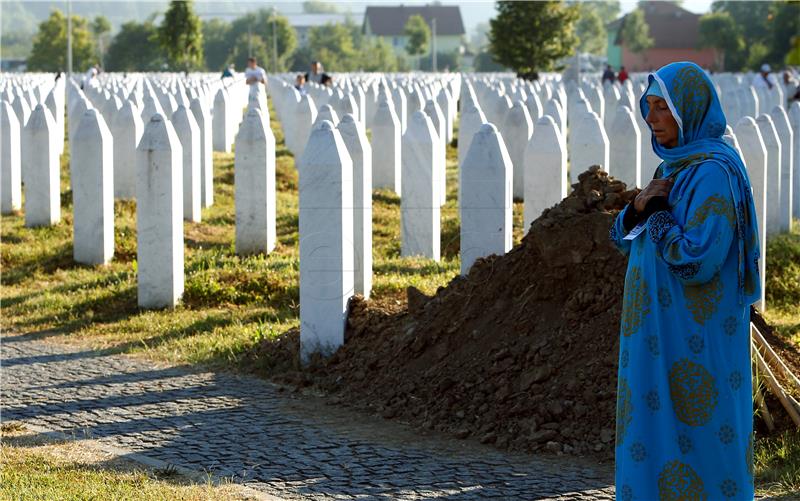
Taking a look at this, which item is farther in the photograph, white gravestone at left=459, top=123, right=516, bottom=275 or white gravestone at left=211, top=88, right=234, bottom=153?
white gravestone at left=211, top=88, right=234, bottom=153

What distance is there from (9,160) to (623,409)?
415 inches

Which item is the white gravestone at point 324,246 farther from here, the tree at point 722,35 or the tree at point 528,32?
the tree at point 722,35

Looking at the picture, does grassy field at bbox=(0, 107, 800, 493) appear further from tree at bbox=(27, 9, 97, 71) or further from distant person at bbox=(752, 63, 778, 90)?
tree at bbox=(27, 9, 97, 71)

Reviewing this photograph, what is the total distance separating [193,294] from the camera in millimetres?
9953

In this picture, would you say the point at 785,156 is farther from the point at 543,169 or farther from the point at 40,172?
the point at 40,172

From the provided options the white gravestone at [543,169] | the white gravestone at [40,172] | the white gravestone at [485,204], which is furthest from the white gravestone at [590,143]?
the white gravestone at [40,172]

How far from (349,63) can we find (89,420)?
9975 centimetres

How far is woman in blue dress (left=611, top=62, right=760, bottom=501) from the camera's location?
4445 mm

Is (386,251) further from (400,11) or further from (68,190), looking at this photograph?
(400,11)

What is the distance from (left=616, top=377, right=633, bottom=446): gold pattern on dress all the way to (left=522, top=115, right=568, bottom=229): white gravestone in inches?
205

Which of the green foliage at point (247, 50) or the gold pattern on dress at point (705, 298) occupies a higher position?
the green foliage at point (247, 50)

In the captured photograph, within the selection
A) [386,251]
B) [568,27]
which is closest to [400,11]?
[568,27]

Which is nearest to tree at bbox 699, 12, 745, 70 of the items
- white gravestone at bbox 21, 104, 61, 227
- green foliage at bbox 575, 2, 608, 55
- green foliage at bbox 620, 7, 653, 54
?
green foliage at bbox 620, 7, 653, 54

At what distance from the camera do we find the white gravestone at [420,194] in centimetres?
1111
